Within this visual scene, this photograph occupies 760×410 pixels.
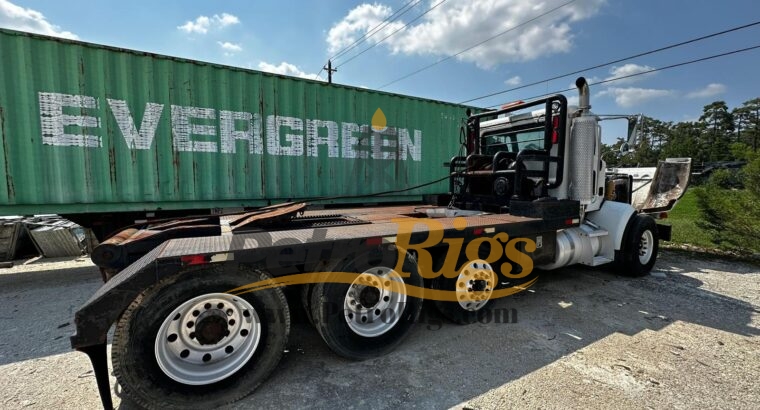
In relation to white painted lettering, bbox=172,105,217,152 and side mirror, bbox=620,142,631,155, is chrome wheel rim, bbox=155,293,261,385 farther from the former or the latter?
side mirror, bbox=620,142,631,155

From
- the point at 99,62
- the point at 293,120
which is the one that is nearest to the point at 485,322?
the point at 293,120

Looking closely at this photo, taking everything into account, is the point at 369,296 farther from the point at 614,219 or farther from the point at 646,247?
the point at 646,247

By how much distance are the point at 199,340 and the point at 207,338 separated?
0.05m

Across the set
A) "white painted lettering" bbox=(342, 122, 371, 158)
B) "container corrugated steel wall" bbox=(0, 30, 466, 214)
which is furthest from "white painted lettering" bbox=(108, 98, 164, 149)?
"white painted lettering" bbox=(342, 122, 371, 158)

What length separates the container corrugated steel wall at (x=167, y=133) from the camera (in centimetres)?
509

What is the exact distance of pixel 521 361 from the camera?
294 cm

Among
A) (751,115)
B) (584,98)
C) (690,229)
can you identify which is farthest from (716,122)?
(584,98)

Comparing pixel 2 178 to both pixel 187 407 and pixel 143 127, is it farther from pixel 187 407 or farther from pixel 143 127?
pixel 187 407

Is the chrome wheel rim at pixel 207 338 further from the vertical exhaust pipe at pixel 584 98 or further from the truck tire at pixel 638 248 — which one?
the truck tire at pixel 638 248

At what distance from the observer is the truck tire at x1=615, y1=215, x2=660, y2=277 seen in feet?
17.0

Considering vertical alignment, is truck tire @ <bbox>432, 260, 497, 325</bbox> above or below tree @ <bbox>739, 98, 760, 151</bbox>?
below

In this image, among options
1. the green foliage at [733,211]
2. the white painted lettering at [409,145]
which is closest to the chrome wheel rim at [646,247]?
the green foliage at [733,211]

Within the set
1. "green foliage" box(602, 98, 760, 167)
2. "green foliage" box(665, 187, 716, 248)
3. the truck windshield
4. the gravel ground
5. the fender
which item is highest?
"green foliage" box(602, 98, 760, 167)

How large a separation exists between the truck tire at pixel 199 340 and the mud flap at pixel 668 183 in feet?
25.4
